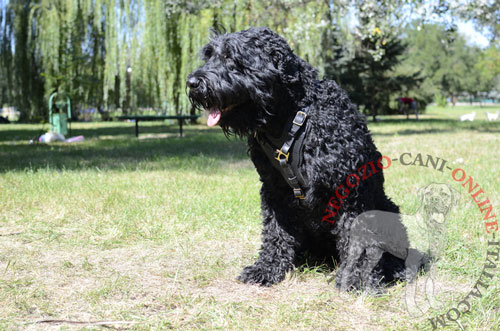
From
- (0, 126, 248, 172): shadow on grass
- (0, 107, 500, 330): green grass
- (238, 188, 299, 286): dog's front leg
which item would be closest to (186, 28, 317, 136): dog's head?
(238, 188, 299, 286): dog's front leg

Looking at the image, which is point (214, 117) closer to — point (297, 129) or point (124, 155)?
point (297, 129)

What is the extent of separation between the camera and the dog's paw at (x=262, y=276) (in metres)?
3.18

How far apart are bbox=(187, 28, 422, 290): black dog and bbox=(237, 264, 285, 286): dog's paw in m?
0.40

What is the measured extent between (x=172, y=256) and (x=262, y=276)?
34.9 inches

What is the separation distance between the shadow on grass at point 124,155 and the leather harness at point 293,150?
351 cm

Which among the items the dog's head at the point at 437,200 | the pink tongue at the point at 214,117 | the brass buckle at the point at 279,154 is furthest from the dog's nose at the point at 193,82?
the dog's head at the point at 437,200

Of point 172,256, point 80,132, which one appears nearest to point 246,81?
point 172,256

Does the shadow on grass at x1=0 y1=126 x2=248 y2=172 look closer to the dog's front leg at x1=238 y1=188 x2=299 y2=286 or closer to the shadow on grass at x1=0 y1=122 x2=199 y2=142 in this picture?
the shadow on grass at x1=0 y1=122 x2=199 y2=142

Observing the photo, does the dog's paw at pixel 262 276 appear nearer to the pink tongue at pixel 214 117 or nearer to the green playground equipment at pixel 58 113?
the pink tongue at pixel 214 117

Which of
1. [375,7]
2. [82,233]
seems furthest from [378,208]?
[375,7]

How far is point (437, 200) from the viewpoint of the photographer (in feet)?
9.48

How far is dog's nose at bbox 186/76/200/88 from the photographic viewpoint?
2679 mm

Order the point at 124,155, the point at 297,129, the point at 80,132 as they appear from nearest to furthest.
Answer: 1. the point at 297,129
2. the point at 124,155
3. the point at 80,132

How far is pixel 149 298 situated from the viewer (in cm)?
292
